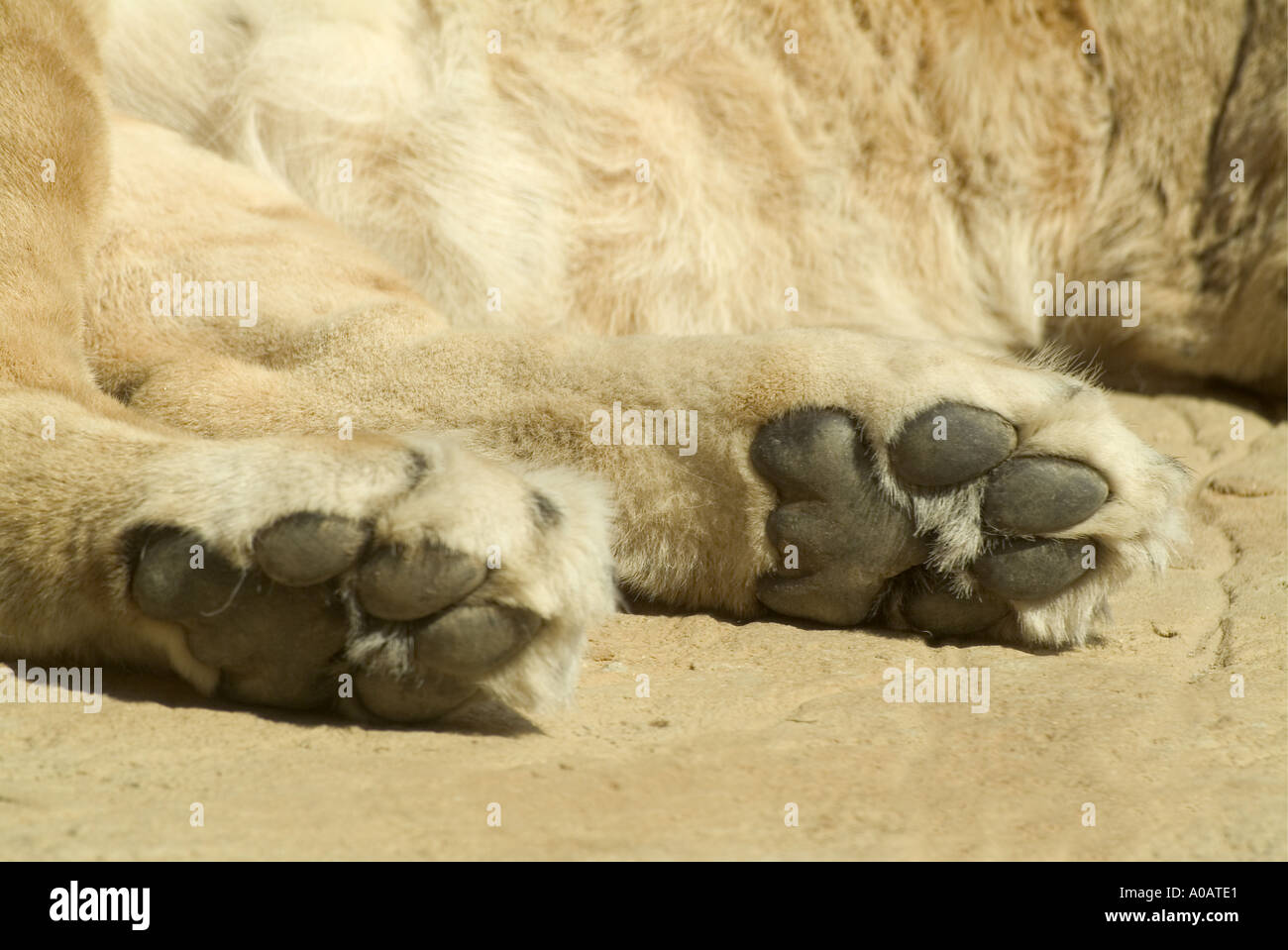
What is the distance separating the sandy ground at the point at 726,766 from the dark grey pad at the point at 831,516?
0.08 m

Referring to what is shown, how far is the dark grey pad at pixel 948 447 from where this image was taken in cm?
174

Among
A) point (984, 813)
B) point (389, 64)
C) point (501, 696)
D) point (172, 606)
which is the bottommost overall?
point (984, 813)

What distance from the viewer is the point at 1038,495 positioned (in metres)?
1.74

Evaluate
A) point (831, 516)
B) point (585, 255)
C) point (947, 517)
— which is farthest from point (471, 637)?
point (585, 255)

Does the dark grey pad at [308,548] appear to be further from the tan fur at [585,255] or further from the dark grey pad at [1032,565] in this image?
the dark grey pad at [1032,565]

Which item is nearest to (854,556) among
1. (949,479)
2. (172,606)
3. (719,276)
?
(949,479)

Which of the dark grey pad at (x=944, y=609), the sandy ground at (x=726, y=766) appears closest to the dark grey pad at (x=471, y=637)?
the sandy ground at (x=726, y=766)

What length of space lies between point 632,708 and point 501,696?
0.71 ft

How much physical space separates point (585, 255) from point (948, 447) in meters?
1.09

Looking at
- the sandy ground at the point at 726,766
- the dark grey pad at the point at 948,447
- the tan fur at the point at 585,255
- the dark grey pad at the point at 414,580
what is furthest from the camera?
the dark grey pad at the point at 948,447

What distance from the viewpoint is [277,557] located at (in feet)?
4.62

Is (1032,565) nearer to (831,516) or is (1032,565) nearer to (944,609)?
(944,609)
